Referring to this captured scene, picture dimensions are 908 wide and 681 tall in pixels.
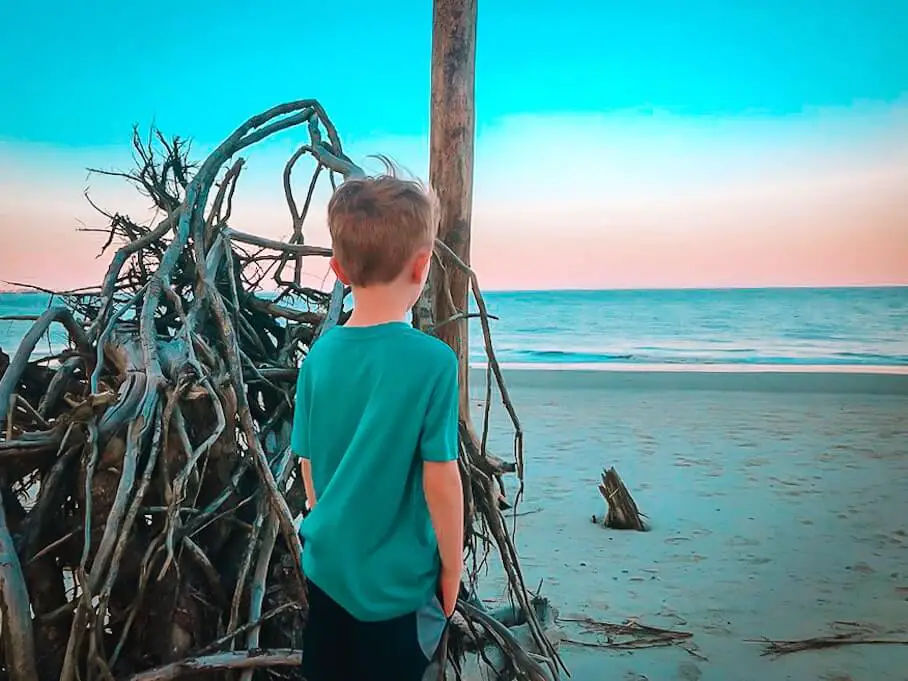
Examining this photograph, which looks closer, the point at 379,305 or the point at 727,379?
the point at 379,305

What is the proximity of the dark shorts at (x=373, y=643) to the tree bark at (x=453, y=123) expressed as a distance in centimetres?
107

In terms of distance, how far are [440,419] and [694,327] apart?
2027 cm

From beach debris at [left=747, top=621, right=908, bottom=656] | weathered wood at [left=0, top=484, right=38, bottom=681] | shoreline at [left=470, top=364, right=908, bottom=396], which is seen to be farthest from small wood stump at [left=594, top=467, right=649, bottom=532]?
shoreline at [left=470, top=364, right=908, bottom=396]

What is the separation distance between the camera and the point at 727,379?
31.8ft

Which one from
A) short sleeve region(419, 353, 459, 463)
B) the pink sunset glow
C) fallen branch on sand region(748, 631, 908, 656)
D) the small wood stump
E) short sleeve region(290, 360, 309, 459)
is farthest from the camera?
the pink sunset glow

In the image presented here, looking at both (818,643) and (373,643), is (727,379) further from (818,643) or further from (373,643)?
(373,643)

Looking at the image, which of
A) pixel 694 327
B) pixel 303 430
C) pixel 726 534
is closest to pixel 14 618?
pixel 303 430

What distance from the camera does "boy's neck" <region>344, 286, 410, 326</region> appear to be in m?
0.98

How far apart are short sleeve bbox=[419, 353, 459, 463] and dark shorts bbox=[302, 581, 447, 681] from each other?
0.24 metres

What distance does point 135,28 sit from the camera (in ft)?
21.1

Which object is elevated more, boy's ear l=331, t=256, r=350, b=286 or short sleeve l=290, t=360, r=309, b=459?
boy's ear l=331, t=256, r=350, b=286

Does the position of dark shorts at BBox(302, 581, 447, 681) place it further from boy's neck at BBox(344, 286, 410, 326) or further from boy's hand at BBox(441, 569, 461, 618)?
boy's neck at BBox(344, 286, 410, 326)

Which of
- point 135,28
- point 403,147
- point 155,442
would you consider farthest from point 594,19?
point 155,442

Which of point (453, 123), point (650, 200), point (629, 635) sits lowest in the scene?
point (629, 635)
